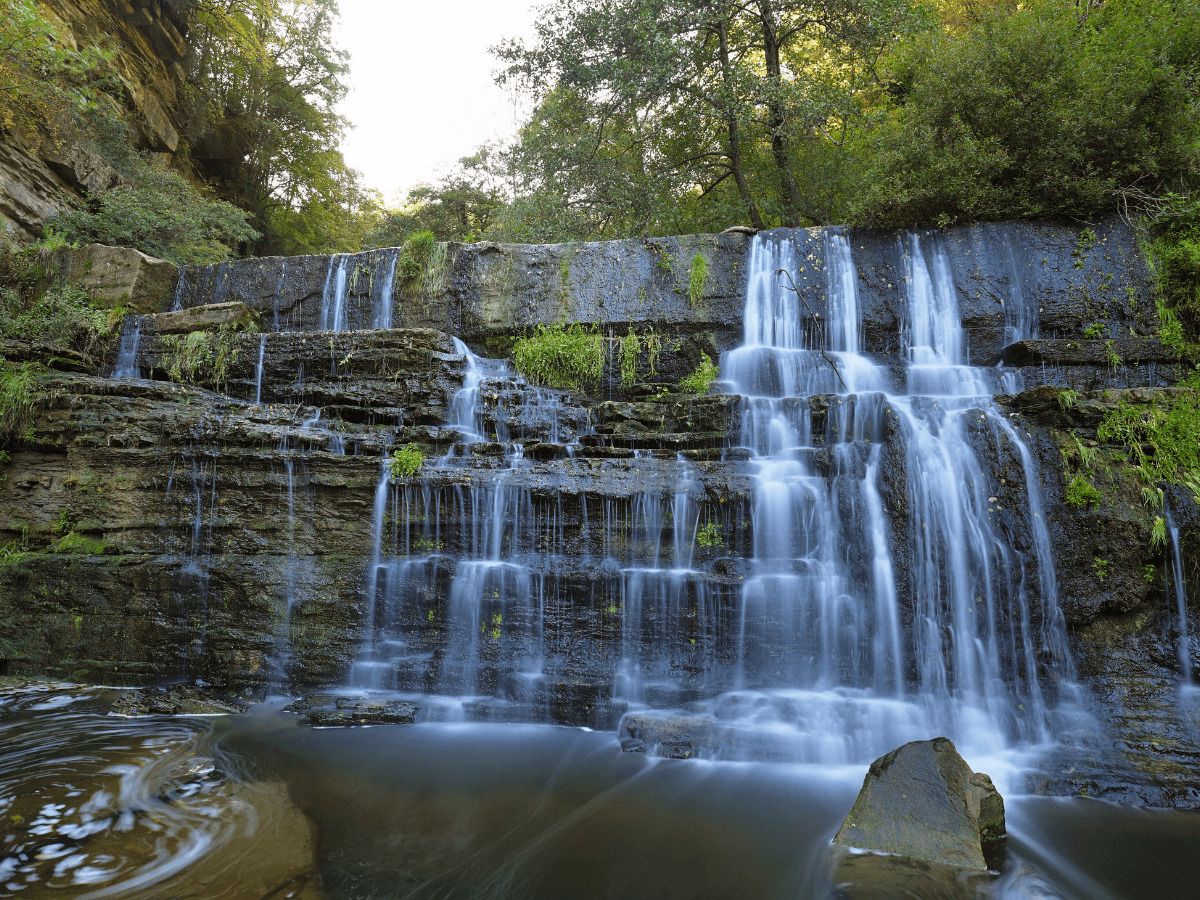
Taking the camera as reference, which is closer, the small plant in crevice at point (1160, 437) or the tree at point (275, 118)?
the small plant in crevice at point (1160, 437)

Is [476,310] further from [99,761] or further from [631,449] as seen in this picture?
[99,761]

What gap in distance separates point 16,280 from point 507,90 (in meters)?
10.9

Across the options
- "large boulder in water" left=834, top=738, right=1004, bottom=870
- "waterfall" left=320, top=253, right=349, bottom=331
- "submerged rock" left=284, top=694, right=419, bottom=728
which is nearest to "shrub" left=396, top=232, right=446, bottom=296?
"waterfall" left=320, top=253, right=349, bottom=331

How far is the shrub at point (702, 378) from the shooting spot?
939 cm

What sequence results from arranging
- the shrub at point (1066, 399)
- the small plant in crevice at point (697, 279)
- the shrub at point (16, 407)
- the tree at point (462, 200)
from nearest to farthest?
the shrub at point (1066, 399)
the shrub at point (16, 407)
the small plant in crevice at point (697, 279)
the tree at point (462, 200)

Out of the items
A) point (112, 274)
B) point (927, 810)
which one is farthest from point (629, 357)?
point (112, 274)

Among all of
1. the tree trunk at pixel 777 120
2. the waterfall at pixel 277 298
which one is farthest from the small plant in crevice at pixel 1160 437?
the waterfall at pixel 277 298

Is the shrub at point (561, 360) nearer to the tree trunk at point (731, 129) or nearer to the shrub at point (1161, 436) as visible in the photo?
the shrub at point (1161, 436)

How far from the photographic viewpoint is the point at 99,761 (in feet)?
15.1

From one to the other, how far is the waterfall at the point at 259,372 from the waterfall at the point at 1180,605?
1080 centimetres

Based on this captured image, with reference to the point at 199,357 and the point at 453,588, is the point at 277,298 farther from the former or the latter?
the point at 453,588

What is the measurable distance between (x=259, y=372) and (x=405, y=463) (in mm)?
4101

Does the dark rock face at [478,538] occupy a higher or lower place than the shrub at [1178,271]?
lower

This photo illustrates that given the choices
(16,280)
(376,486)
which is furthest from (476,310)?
(16,280)
